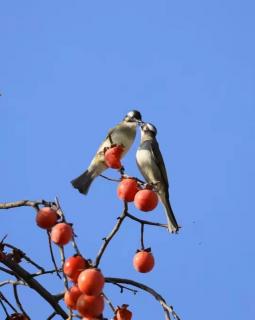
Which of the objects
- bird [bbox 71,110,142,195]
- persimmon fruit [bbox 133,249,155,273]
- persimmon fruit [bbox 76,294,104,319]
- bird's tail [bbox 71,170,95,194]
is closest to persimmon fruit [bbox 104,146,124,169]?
persimmon fruit [bbox 133,249,155,273]

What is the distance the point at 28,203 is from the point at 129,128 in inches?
178

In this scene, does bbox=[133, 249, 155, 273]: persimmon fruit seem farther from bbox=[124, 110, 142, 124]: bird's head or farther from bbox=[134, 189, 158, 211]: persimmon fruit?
bbox=[124, 110, 142, 124]: bird's head

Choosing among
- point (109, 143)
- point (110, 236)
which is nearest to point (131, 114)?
point (109, 143)

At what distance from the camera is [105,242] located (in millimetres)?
3078

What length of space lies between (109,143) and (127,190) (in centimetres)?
347

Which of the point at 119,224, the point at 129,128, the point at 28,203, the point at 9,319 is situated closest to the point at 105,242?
the point at 119,224

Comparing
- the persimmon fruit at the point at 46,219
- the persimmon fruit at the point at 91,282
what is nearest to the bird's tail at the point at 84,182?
the persimmon fruit at the point at 46,219

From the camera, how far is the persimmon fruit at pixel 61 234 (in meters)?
2.88

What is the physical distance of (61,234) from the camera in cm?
288

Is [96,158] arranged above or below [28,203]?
above

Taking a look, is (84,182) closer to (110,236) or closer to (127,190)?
(127,190)

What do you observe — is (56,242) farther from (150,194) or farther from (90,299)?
(150,194)

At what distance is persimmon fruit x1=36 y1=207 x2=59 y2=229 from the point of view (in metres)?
2.96

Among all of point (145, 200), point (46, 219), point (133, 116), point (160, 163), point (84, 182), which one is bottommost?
point (46, 219)
